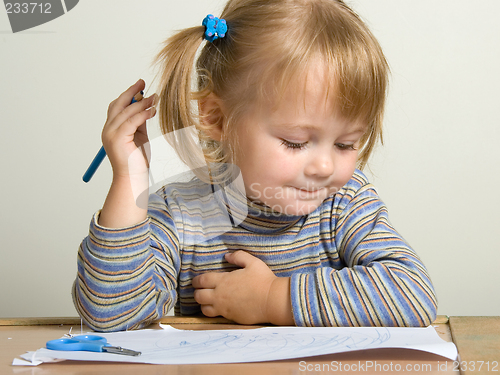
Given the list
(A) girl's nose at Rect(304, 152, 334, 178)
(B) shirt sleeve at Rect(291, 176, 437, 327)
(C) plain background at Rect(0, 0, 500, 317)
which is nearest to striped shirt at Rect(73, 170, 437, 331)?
A: (B) shirt sleeve at Rect(291, 176, 437, 327)

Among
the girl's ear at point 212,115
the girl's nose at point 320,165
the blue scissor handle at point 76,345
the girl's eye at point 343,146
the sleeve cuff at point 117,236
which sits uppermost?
the girl's ear at point 212,115

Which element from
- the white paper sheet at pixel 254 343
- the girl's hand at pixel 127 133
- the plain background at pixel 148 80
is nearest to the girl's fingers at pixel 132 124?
the girl's hand at pixel 127 133

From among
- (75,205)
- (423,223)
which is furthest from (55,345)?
(423,223)

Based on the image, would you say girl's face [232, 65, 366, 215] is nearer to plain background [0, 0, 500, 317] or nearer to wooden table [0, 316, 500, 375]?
wooden table [0, 316, 500, 375]

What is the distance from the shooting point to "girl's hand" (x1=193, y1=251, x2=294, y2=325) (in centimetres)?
59

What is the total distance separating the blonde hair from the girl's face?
0.6 inches

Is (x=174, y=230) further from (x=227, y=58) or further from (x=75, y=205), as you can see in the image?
(x=75, y=205)

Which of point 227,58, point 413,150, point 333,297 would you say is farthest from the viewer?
point 413,150

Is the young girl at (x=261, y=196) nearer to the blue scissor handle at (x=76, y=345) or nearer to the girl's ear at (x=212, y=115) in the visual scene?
the girl's ear at (x=212, y=115)

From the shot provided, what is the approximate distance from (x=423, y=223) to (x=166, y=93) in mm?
855

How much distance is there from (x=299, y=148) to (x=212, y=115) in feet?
0.48

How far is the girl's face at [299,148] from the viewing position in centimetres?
62

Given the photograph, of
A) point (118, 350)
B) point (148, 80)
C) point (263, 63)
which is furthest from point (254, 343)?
point (148, 80)

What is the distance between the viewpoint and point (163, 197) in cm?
76
